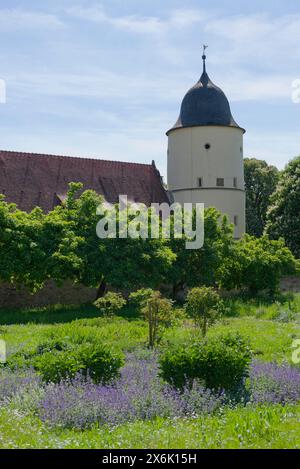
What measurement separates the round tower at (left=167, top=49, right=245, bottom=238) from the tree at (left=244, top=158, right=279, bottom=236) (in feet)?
49.9

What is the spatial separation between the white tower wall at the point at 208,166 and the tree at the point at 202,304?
21814mm

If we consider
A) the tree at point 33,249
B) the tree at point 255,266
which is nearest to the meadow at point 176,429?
the tree at point 33,249

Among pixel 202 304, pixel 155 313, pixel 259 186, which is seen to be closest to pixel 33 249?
pixel 202 304

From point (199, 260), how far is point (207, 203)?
11.4m

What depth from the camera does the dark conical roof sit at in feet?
117

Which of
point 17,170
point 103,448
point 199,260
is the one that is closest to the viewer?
point 103,448

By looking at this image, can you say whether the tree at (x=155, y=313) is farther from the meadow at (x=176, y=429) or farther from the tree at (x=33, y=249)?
the tree at (x=33, y=249)

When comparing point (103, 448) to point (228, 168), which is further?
point (228, 168)

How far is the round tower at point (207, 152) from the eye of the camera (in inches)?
1409

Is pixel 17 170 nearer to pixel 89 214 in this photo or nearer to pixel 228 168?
pixel 89 214

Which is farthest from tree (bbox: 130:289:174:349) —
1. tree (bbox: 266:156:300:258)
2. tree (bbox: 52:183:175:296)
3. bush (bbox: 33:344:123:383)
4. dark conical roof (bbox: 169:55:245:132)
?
tree (bbox: 266:156:300:258)
